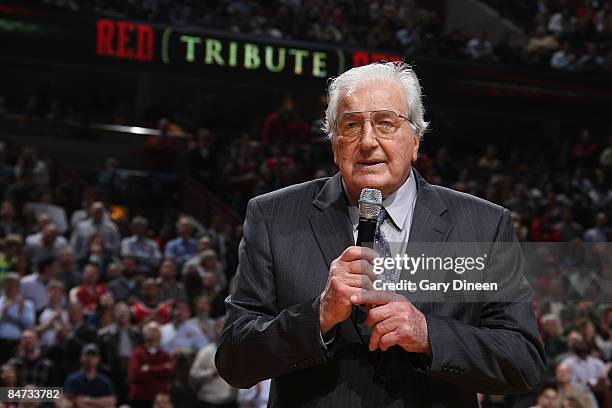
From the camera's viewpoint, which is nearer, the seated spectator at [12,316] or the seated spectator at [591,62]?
the seated spectator at [12,316]

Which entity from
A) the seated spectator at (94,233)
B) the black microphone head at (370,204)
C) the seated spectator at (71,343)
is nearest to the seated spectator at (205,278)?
the seated spectator at (94,233)

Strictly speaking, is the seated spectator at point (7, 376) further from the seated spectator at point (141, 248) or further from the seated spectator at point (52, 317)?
the seated spectator at point (141, 248)

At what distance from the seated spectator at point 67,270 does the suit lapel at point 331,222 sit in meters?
7.48

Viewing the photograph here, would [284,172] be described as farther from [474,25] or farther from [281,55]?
[474,25]

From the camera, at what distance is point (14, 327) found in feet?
27.9

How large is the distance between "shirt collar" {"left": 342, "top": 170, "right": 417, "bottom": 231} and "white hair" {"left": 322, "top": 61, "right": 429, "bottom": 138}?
0.13m

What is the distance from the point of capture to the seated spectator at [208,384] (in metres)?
8.37

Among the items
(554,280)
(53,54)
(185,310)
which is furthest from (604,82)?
(554,280)

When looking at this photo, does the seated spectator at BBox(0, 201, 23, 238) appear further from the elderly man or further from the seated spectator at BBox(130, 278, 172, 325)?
the elderly man

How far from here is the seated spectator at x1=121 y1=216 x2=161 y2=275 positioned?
1089 cm

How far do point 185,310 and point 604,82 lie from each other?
41.3ft

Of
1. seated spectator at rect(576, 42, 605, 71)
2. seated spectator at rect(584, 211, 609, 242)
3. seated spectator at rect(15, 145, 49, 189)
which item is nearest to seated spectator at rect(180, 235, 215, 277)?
seated spectator at rect(15, 145, 49, 189)

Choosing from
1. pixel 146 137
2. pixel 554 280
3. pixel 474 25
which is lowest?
pixel 554 280

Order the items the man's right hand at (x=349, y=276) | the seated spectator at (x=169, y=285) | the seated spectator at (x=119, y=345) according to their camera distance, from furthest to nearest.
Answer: the seated spectator at (x=169, y=285), the seated spectator at (x=119, y=345), the man's right hand at (x=349, y=276)
